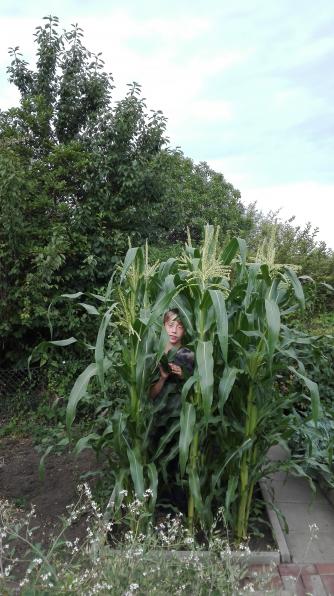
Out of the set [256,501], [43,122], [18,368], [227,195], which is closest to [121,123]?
[43,122]

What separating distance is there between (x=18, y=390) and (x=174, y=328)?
148 inches

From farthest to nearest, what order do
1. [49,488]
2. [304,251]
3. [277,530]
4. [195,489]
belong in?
[304,251] < [49,488] < [277,530] < [195,489]

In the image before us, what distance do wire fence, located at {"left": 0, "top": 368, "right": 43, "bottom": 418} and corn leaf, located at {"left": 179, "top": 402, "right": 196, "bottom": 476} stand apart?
149 inches

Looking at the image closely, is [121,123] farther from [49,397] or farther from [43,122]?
[49,397]

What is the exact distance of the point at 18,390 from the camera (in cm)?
650

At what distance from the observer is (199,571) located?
223 cm

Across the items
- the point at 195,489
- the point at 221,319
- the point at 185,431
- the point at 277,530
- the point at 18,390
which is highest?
the point at 221,319

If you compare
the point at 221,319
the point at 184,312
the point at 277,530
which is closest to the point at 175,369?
the point at 184,312

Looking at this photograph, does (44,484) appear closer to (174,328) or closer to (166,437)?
(166,437)

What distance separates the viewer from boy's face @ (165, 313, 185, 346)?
11.0 ft

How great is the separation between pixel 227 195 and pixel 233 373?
1298cm

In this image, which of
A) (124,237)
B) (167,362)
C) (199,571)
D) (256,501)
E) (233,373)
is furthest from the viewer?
(124,237)

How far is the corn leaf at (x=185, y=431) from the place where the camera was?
2.84 meters

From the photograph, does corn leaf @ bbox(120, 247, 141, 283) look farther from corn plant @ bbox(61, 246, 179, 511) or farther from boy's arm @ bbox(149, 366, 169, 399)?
boy's arm @ bbox(149, 366, 169, 399)
